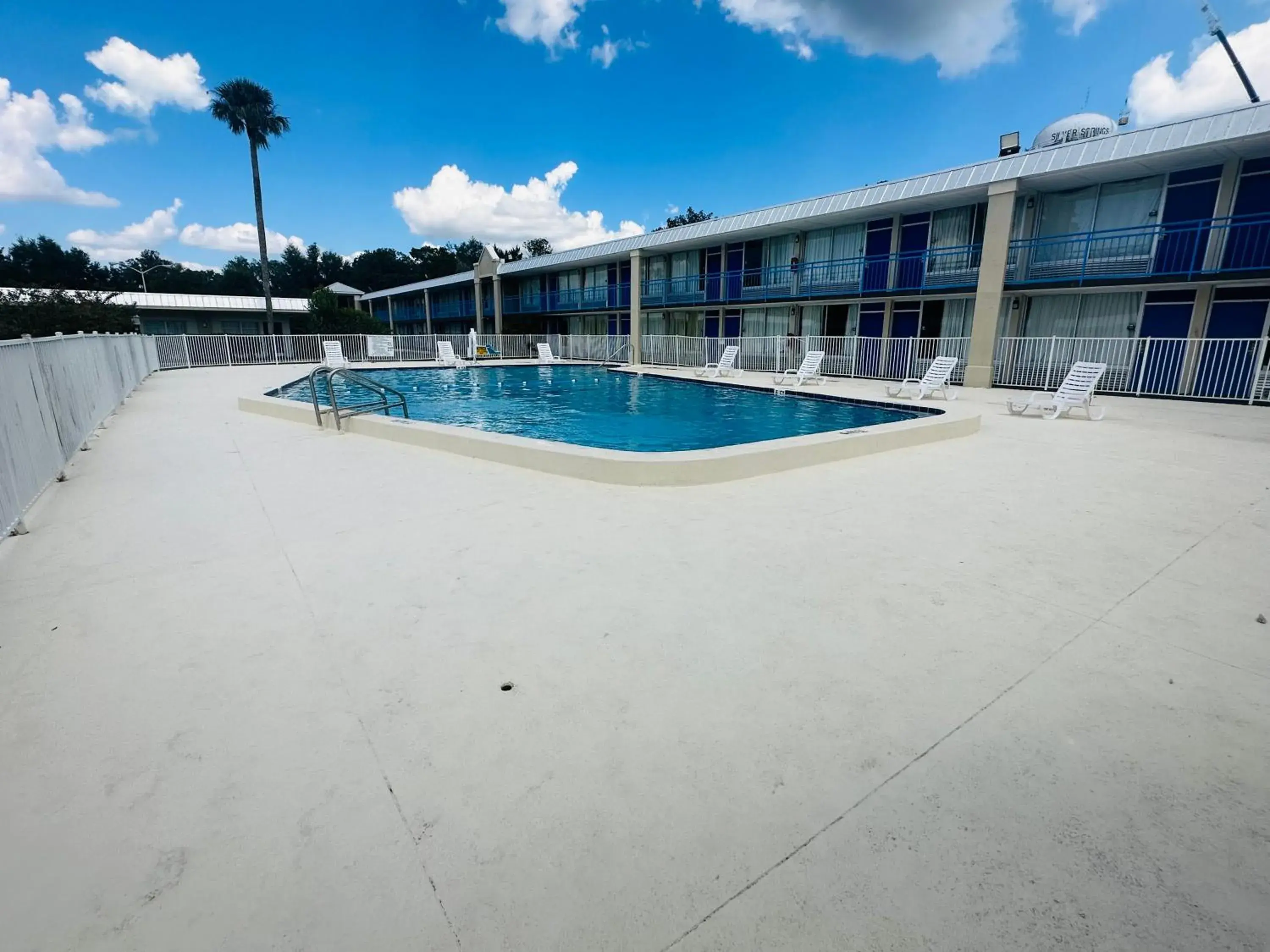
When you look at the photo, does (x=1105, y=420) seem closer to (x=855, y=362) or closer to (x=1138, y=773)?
(x=855, y=362)

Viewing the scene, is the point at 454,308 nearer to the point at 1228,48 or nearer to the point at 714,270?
the point at 714,270

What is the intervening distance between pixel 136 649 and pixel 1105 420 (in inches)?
494

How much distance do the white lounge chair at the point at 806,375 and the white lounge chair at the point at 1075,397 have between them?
5.53 meters

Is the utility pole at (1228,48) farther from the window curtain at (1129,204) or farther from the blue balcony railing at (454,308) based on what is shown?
the blue balcony railing at (454,308)

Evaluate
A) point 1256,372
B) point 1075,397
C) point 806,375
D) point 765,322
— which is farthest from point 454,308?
point 1256,372

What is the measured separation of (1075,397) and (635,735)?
11.2m

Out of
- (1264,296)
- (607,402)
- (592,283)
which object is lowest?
(607,402)

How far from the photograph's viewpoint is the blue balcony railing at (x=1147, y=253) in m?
12.6

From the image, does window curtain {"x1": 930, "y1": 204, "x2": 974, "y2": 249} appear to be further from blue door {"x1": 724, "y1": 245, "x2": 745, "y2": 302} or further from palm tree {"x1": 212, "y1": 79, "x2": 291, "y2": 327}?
palm tree {"x1": 212, "y1": 79, "x2": 291, "y2": 327}

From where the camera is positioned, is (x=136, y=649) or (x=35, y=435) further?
(x=35, y=435)

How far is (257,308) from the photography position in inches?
1646

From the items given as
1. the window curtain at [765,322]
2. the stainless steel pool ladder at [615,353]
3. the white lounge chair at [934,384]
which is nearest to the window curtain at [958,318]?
the white lounge chair at [934,384]

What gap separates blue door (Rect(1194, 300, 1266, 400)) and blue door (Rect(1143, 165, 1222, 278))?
0.76 m

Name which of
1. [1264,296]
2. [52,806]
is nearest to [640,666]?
[52,806]
